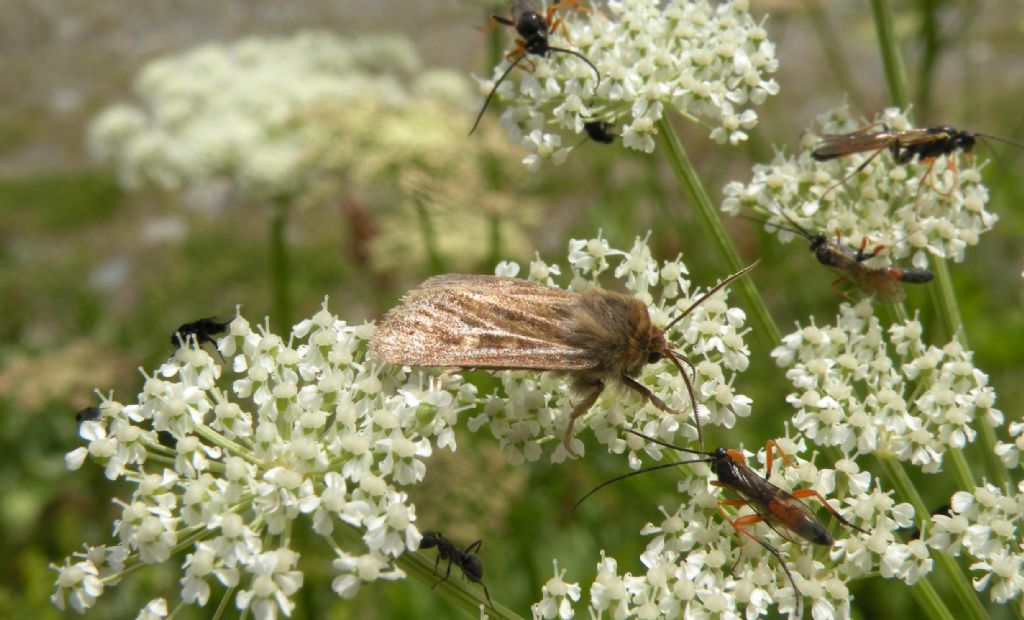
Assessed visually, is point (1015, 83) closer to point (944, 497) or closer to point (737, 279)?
point (944, 497)

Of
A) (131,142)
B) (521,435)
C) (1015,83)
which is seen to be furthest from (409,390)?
(1015,83)

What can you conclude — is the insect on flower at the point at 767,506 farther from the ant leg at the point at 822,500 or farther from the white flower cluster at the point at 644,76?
the white flower cluster at the point at 644,76

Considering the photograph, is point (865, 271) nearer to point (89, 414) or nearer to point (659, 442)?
→ point (659, 442)

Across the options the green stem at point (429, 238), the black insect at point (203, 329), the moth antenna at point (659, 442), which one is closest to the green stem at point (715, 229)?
the moth antenna at point (659, 442)

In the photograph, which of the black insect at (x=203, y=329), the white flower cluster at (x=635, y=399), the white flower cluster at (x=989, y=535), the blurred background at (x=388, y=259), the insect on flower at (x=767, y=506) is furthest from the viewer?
the blurred background at (x=388, y=259)

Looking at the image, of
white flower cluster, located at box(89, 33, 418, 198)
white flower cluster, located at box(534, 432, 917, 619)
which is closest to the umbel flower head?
white flower cluster, located at box(534, 432, 917, 619)

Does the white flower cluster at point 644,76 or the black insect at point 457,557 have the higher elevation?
the white flower cluster at point 644,76
